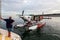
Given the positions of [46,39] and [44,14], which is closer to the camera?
[46,39]

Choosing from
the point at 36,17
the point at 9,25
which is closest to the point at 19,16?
the point at 36,17

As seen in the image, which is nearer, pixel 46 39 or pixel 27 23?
pixel 46 39

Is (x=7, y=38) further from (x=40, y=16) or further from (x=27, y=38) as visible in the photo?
(x=40, y=16)

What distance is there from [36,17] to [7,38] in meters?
16.8

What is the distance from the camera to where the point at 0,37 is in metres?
9.24

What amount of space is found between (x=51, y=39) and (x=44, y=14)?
29.8 ft

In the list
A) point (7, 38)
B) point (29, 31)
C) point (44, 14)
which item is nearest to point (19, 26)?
point (29, 31)

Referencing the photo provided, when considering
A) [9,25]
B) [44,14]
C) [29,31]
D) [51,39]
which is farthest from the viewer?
[44,14]

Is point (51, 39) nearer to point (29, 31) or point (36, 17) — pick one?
point (29, 31)

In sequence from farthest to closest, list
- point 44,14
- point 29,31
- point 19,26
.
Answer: point 44,14 → point 19,26 → point 29,31

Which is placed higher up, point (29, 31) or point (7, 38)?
point (7, 38)

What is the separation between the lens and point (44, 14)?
2609cm

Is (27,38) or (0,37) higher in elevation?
(0,37)

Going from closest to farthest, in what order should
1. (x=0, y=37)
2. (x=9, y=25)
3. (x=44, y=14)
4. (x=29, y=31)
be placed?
(x=0, y=37), (x=9, y=25), (x=29, y=31), (x=44, y=14)
